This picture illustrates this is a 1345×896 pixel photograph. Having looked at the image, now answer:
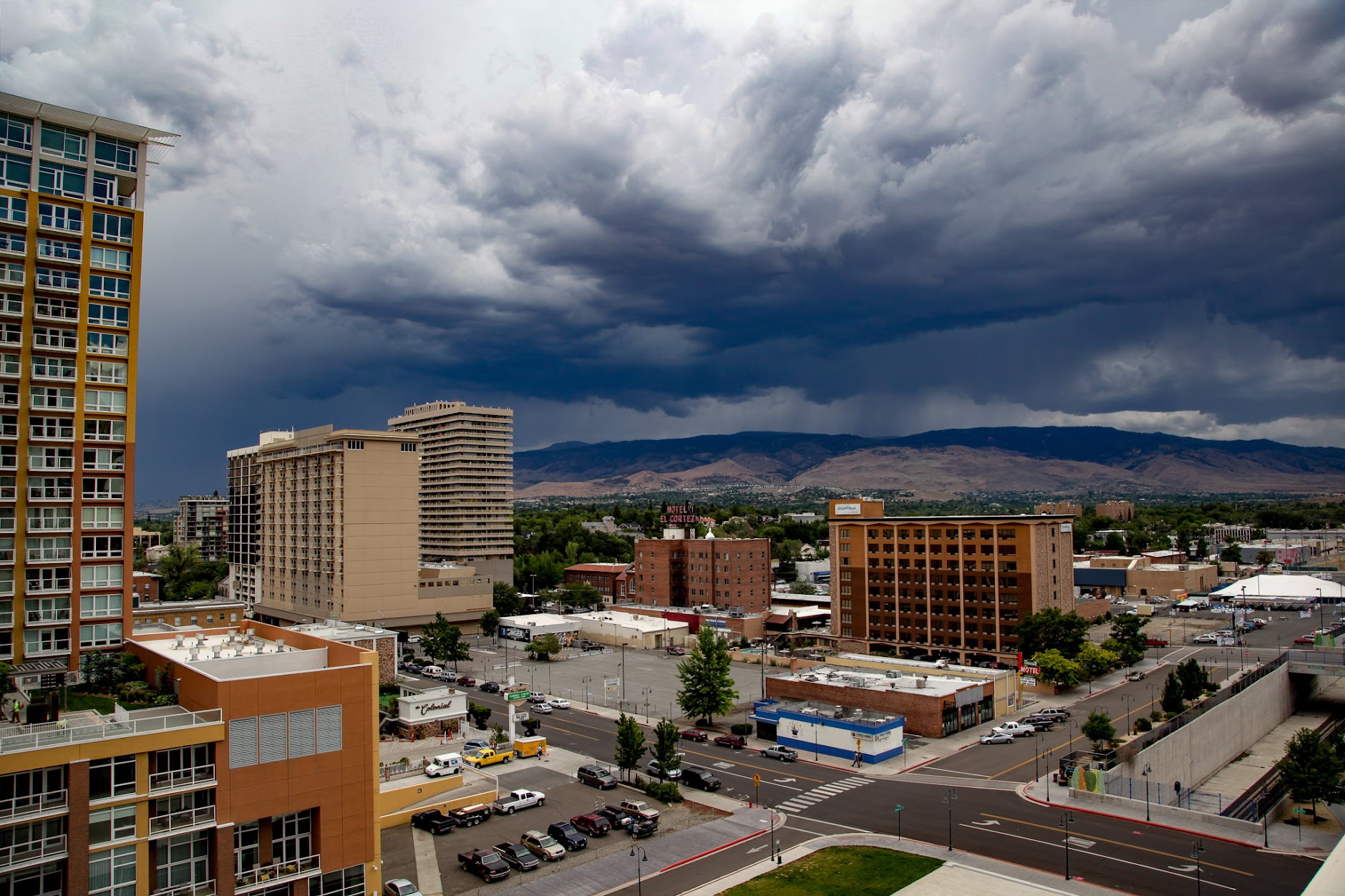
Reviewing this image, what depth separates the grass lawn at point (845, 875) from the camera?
128ft

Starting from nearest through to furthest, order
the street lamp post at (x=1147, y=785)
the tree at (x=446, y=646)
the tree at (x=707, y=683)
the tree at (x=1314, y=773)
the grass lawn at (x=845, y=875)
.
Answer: the grass lawn at (x=845, y=875)
the street lamp post at (x=1147, y=785)
the tree at (x=1314, y=773)
the tree at (x=707, y=683)
the tree at (x=446, y=646)

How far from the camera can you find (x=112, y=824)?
2864 cm

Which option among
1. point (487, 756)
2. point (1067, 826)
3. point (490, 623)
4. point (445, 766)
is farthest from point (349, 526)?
point (1067, 826)

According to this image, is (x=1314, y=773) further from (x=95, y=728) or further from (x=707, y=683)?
(x=95, y=728)

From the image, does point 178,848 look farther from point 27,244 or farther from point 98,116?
point 98,116

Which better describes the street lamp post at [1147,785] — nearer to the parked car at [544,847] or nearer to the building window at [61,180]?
the parked car at [544,847]

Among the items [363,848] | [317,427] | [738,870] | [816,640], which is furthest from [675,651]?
[363,848]

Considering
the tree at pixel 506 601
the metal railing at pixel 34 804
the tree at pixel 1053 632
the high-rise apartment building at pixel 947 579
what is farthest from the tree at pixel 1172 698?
the tree at pixel 506 601

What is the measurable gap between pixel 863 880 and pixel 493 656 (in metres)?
77.9

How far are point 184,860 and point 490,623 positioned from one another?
97273 mm

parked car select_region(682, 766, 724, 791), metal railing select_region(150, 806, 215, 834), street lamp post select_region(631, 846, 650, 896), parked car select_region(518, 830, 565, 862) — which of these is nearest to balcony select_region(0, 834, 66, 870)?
metal railing select_region(150, 806, 215, 834)

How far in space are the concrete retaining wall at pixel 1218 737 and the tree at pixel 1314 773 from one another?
697cm

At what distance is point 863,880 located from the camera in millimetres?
40000

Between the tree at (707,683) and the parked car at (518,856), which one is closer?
the parked car at (518,856)
